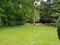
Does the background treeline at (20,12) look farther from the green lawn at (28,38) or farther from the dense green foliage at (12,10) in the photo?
the green lawn at (28,38)

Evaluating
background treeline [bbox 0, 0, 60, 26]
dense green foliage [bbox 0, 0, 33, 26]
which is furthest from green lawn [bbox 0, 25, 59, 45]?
background treeline [bbox 0, 0, 60, 26]

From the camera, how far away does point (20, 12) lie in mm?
26719

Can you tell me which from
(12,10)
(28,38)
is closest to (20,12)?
(12,10)

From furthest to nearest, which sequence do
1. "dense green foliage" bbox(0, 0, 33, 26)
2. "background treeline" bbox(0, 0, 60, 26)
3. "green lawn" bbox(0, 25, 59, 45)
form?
"background treeline" bbox(0, 0, 60, 26), "dense green foliage" bbox(0, 0, 33, 26), "green lawn" bbox(0, 25, 59, 45)

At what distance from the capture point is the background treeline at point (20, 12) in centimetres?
2525

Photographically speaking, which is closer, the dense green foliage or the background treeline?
the dense green foliage

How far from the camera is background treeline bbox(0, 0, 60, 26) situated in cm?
2525

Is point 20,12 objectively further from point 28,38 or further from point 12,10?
point 28,38

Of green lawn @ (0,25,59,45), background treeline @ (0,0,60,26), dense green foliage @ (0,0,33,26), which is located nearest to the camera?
green lawn @ (0,25,59,45)

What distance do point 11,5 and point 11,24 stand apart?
552cm

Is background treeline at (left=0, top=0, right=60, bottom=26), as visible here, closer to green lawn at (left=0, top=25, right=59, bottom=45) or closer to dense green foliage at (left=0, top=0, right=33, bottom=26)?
dense green foliage at (left=0, top=0, right=33, bottom=26)

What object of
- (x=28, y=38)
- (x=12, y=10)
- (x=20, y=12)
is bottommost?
(x=28, y=38)

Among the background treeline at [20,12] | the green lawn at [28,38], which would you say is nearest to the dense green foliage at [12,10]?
the background treeline at [20,12]

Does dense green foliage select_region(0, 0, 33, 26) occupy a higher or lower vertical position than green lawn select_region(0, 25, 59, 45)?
higher
